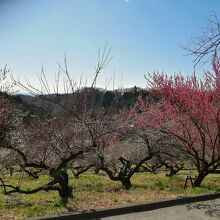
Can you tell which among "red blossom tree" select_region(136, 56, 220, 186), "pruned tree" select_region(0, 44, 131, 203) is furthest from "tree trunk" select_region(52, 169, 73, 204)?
"red blossom tree" select_region(136, 56, 220, 186)

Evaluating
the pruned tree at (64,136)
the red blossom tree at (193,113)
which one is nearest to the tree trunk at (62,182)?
the pruned tree at (64,136)

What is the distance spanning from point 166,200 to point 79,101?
439 cm

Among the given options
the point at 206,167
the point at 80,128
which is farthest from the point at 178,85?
the point at 80,128

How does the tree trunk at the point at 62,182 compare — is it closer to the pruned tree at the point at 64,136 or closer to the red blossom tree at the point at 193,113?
the pruned tree at the point at 64,136

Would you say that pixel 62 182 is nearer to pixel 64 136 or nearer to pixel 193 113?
pixel 64 136

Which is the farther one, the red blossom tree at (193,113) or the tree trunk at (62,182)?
the red blossom tree at (193,113)

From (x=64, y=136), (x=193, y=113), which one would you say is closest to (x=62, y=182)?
(x=64, y=136)

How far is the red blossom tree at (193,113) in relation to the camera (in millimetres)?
13859

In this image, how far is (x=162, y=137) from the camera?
688 inches

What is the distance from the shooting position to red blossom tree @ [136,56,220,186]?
45.5 feet

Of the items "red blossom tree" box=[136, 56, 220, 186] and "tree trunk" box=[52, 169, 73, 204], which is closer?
"tree trunk" box=[52, 169, 73, 204]

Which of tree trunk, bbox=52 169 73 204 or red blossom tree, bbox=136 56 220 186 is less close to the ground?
red blossom tree, bbox=136 56 220 186

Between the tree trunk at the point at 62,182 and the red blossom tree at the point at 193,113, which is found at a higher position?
the red blossom tree at the point at 193,113

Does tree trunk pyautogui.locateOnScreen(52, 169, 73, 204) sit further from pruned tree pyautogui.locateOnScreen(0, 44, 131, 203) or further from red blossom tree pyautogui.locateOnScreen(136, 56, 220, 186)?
red blossom tree pyautogui.locateOnScreen(136, 56, 220, 186)
